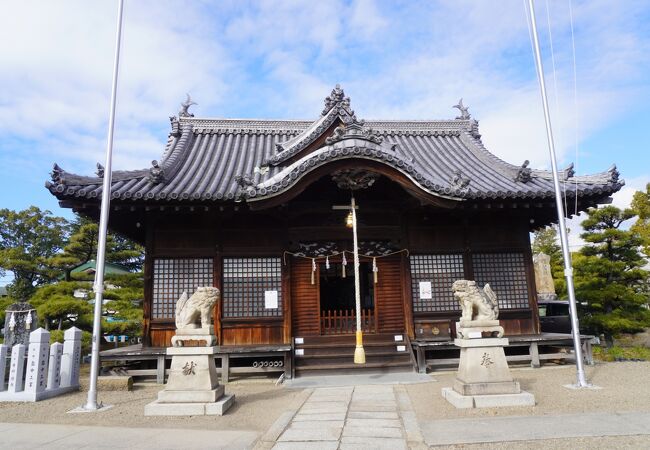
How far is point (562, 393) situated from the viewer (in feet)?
26.6

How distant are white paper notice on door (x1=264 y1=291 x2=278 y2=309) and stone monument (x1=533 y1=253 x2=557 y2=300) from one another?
60.5 feet

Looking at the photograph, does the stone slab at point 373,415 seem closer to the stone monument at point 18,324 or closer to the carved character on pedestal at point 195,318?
the carved character on pedestal at point 195,318

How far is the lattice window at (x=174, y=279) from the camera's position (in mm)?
11367

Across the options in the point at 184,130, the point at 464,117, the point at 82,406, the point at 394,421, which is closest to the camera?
the point at 394,421

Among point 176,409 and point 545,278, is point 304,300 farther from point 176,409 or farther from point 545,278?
point 545,278

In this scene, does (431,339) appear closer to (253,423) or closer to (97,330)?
(253,423)

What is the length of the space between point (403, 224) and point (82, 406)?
880cm

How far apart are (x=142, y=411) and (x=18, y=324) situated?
736cm

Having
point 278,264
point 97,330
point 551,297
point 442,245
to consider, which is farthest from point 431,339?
point 551,297

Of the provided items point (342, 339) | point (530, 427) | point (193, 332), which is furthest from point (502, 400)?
point (193, 332)

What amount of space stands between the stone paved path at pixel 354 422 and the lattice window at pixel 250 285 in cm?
333

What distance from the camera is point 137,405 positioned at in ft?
26.9

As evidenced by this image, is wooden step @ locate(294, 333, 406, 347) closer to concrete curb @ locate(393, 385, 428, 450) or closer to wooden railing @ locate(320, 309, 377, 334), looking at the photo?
wooden railing @ locate(320, 309, 377, 334)

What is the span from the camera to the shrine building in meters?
10.7
